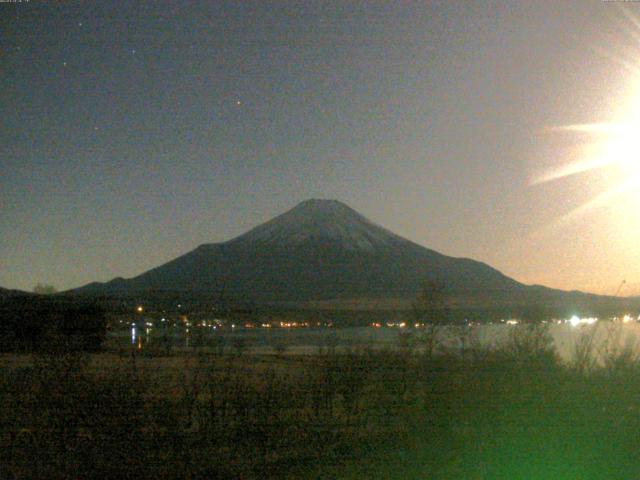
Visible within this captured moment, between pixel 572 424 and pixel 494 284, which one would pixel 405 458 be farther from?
pixel 494 284

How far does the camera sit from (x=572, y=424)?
948 cm

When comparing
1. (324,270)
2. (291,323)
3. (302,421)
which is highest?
(324,270)

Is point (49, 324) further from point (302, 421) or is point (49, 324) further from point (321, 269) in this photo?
point (321, 269)

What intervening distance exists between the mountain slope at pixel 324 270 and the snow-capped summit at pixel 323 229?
111 mm

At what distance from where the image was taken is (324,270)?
189ft

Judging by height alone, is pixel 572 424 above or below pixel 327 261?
below

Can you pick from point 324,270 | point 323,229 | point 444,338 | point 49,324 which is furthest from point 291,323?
point 323,229

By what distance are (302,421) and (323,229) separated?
227ft

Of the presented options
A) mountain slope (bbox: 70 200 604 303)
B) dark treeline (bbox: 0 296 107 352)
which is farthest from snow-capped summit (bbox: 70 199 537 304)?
dark treeline (bbox: 0 296 107 352)

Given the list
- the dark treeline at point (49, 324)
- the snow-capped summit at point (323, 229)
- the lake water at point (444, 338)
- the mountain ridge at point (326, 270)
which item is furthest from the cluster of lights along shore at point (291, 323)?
the snow-capped summit at point (323, 229)

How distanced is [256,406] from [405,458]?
5.70 ft

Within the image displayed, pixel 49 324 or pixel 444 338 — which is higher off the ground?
pixel 49 324

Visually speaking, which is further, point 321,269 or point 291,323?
point 321,269

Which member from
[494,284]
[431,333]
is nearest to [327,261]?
[494,284]
